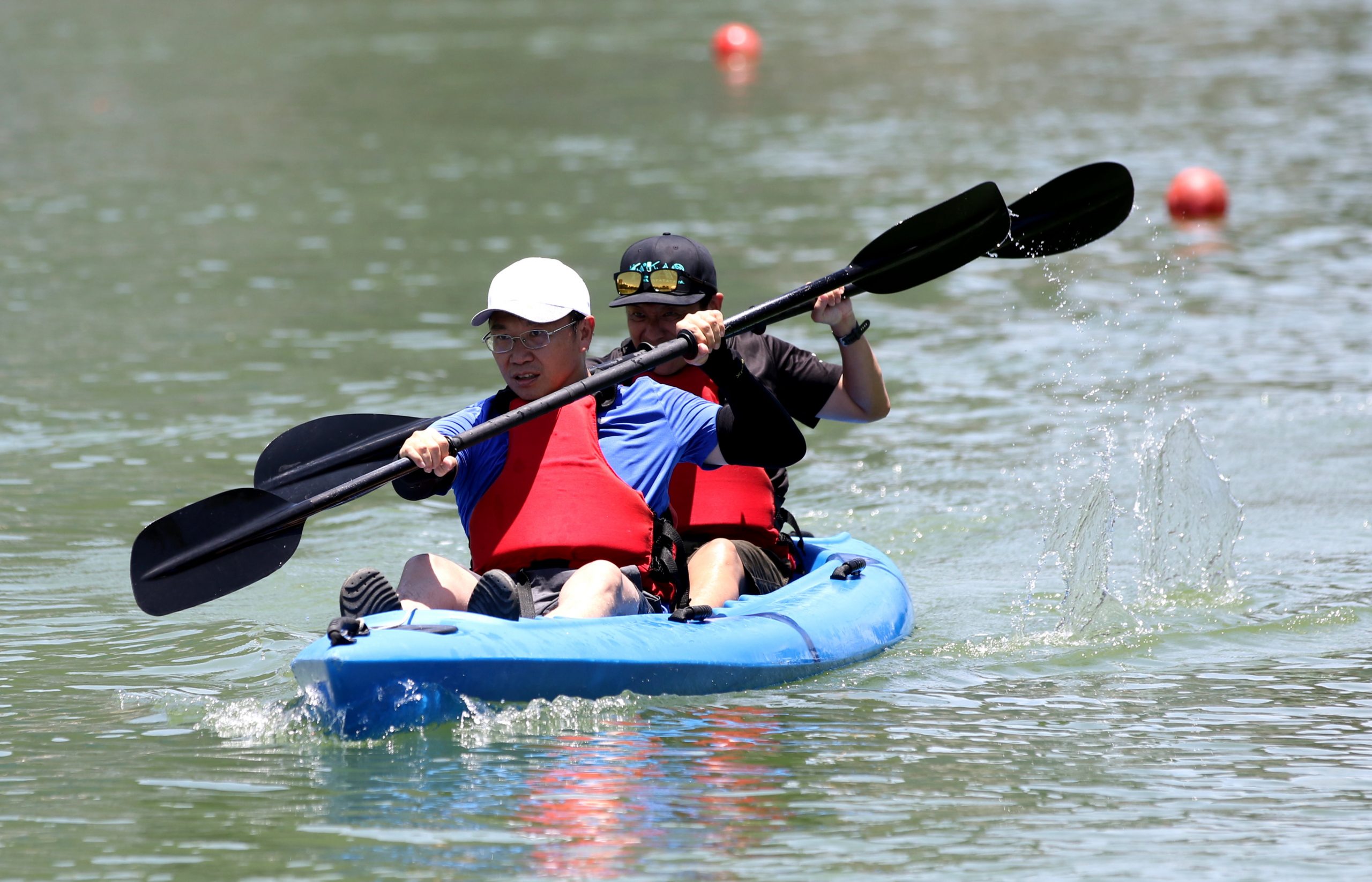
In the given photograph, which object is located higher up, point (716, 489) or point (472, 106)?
point (472, 106)

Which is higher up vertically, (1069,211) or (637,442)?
(1069,211)

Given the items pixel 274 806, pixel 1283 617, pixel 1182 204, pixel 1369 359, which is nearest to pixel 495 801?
pixel 274 806

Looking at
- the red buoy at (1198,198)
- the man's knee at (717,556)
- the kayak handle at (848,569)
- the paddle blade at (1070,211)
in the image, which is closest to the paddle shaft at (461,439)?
the man's knee at (717,556)

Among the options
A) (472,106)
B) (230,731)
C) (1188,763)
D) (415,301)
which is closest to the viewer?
(1188,763)

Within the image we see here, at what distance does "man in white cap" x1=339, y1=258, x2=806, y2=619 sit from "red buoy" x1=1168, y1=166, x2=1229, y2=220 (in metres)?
10.5

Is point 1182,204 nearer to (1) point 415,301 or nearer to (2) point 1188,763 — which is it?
(1) point 415,301

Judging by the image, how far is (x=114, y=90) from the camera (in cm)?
2234

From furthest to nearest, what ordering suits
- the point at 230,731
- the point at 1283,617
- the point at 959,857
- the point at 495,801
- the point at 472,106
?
the point at 472,106, the point at 1283,617, the point at 230,731, the point at 495,801, the point at 959,857

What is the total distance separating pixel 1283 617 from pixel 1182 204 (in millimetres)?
9342

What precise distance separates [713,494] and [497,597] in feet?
4.13

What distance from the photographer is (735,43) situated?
2514cm

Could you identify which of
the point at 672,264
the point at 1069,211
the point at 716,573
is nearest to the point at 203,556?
the point at 716,573

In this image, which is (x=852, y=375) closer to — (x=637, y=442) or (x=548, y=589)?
(x=637, y=442)

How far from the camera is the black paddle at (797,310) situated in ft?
18.4
